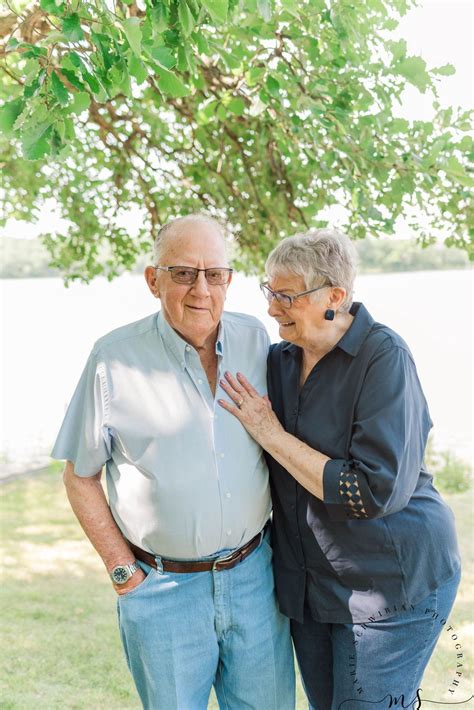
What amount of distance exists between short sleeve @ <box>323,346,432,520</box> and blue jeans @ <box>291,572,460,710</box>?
35cm

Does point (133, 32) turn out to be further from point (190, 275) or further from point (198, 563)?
point (198, 563)

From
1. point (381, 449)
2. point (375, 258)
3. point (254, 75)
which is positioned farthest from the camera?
point (375, 258)

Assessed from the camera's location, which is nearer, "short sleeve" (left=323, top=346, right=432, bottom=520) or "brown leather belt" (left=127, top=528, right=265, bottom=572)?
"short sleeve" (left=323, top=346, right=432, bottom=520)

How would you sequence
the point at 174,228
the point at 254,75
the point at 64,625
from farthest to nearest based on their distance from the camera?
1. the point at 64,625
2. the point at 254,75
3. the point at 174,228

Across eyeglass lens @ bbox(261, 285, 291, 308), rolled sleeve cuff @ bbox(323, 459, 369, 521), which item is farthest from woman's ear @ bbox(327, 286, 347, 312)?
rolled sleeve cuff @ bbox(323, 459, 369, 521)

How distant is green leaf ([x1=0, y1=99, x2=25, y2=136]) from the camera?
5.67ft

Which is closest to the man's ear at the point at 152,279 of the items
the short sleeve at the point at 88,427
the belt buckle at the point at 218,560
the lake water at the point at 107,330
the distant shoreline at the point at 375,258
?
the short sleeve at the point at 88,427

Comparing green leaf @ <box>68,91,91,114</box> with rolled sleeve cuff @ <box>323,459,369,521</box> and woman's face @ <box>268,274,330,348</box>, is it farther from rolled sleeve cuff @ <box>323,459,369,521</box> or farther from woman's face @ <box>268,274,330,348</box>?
rolled sleeve cuff @ <box>323,459,369,521</box>

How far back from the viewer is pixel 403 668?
2.03m

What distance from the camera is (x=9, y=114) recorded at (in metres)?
1.74

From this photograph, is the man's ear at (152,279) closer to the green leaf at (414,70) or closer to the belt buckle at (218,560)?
the belt buckle at (218,560)

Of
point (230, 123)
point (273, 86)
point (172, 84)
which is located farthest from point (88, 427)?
point (230, 123)

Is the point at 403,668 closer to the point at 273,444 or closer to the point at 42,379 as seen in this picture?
the point at 273,444

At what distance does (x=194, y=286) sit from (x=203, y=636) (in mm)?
1035
